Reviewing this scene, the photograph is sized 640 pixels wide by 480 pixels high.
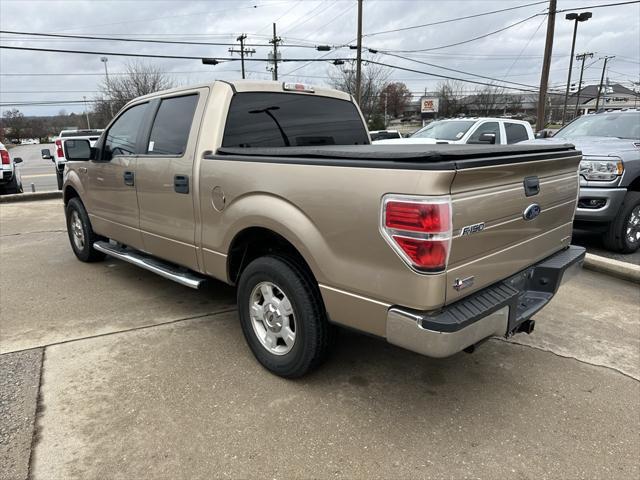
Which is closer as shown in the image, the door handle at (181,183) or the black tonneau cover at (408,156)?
the black tonneau cover at (408,156)

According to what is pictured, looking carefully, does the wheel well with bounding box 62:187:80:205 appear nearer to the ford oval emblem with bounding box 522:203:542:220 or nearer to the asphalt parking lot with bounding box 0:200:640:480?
the asphalt parking lot with bounding box 0:200:640:480

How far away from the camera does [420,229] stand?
214 cm

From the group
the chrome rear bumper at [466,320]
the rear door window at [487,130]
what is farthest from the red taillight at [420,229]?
the rear door window at [487,130]

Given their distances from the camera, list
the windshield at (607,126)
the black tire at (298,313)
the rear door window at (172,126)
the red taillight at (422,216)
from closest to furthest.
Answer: the red taillight at (422,216), the black tire at (298,313), the rear door window at (172,126), the windshield at (607,126)

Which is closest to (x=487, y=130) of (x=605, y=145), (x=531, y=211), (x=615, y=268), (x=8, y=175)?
(x=605, y=145)

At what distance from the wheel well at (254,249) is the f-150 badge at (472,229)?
3.20 ft

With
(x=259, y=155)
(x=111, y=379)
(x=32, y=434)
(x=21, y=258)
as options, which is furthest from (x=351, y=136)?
(x=21, y=258)

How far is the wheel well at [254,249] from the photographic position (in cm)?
300

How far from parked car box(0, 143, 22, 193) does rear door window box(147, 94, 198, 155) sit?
8858 millimetres

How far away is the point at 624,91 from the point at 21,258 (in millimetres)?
109090

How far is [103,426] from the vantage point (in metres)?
2.64

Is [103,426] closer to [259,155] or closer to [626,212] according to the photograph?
[259,155]

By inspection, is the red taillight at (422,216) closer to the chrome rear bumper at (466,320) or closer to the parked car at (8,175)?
the chrome rear bumper at (466,320)

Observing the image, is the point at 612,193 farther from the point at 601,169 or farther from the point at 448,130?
the point at 448,130
